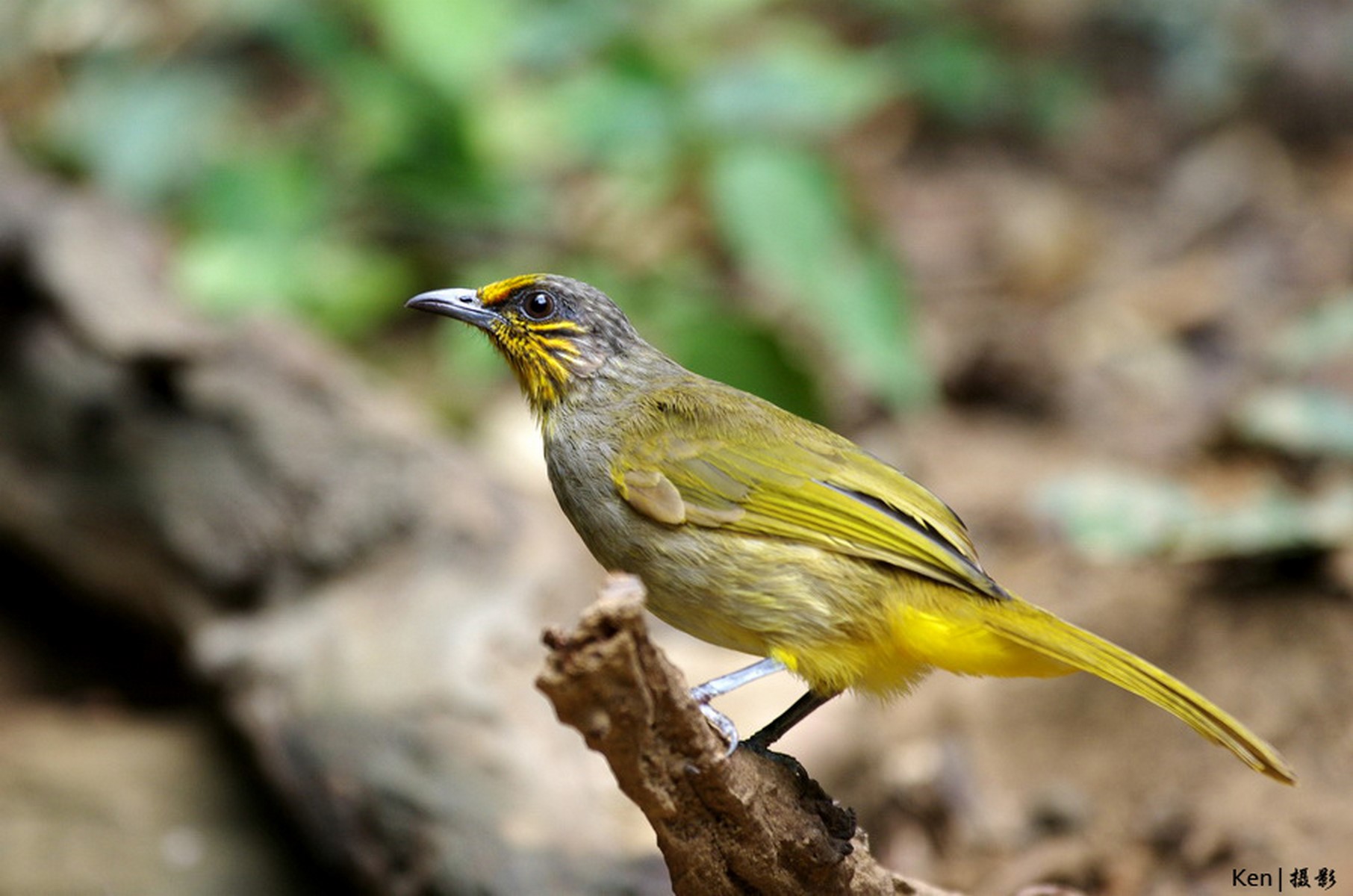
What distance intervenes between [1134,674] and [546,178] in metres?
6.70

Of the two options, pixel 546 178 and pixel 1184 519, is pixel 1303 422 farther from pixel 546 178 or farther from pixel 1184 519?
pixel 546 178

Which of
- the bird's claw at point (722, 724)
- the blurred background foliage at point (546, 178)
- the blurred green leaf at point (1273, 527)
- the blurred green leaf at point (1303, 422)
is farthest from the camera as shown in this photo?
the blurred background foliage at point (546, 178)

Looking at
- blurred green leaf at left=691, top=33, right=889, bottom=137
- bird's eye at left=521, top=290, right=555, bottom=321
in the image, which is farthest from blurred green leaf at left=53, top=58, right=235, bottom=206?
bird's eye at left=521, top=290, right=555, bottom=321

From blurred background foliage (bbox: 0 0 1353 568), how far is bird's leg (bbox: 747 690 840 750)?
2343mm

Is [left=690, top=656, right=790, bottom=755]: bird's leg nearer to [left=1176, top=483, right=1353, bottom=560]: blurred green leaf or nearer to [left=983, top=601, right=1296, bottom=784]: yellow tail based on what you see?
[left=983, top=601, right=1296, bottom=784]: yellow tail

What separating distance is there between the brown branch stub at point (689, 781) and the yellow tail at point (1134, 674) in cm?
57

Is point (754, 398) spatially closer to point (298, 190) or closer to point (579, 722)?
point (579, 722)

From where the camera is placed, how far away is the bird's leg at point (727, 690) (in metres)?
3.08

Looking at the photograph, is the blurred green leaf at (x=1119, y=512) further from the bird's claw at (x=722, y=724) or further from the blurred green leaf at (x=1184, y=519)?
the bird's claw at (x=722, y=724)

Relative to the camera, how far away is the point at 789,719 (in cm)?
343

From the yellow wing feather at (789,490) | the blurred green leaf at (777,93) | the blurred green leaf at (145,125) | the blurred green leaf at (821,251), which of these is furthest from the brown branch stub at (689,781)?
the blurred green leaf at (145,125)

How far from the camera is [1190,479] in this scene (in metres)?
6.97

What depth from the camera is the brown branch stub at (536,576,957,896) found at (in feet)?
8.57

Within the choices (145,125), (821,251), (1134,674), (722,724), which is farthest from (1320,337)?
(145,125)
